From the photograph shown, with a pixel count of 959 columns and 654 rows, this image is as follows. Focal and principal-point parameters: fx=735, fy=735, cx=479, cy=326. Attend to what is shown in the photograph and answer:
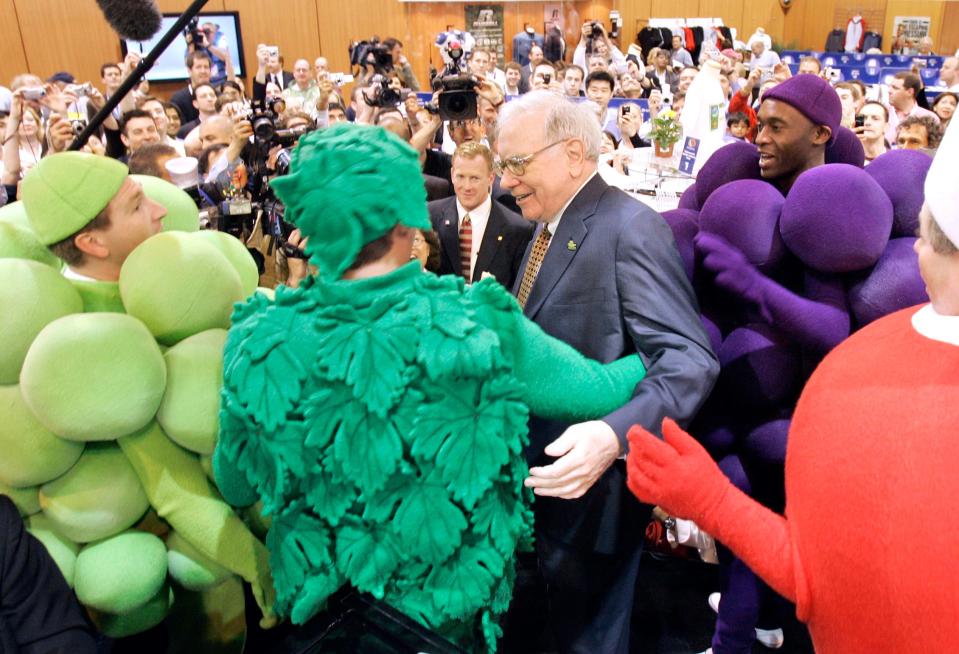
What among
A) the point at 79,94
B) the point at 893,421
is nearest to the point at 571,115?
the point at 893,421

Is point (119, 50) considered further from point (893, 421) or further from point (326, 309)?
point (893, 421)

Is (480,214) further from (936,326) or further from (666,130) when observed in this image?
(936,326)

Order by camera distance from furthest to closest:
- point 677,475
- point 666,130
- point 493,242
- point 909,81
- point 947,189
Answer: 1. point 909,81
2. point 666,130
3. point 493,242
4. point 677,475
5. point 947,189

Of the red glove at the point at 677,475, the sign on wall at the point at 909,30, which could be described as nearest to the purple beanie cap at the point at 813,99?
the red glove at the point at 677,475

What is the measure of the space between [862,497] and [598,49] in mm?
9447

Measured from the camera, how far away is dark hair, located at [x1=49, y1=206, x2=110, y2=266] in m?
1.43

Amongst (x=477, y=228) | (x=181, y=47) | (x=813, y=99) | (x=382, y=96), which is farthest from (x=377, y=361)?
(x=181, y=47)

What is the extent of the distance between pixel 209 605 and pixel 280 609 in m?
0.44

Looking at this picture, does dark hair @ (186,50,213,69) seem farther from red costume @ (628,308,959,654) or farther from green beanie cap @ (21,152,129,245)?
red costume @ (628,308,959,654)

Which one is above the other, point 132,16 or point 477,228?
point 132,16

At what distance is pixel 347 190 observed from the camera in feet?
3.49

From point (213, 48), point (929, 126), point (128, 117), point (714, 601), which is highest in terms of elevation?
point (213, 48)

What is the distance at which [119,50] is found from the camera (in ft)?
31.0

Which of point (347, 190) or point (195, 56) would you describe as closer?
point (347, 190)
